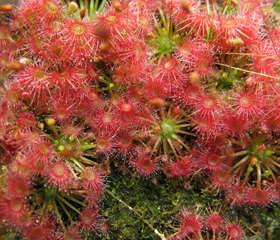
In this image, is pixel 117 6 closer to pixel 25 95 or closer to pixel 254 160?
pixel 25 95

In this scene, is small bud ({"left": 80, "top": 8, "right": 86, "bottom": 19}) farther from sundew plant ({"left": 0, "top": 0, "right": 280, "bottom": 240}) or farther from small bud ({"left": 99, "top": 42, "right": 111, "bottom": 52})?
small bud ({"left": 99, "top": 42, "right": 111, "bottom": 52})

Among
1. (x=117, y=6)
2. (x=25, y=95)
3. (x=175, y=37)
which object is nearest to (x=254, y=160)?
(x=175, y=37)

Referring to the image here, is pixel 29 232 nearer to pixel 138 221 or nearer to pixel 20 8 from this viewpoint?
pixel 138 221

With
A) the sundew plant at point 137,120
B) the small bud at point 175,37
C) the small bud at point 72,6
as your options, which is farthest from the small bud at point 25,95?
the small bud at point 175,37

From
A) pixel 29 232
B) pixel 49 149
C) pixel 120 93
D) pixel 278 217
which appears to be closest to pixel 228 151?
pixel 278 217

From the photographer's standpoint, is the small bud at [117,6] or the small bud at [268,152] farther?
the small bud at [268,152]

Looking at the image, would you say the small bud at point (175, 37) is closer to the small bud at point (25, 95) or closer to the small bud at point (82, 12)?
the small bud at point (82, 12)

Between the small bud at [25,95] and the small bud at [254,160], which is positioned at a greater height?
the small bud at [25,95]

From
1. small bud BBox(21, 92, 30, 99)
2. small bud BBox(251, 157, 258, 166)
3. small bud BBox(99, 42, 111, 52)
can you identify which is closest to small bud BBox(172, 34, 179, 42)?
small bud BBox(99, 42, 111, 52)
